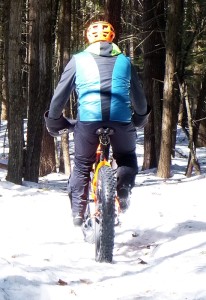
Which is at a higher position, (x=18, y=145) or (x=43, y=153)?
(x=18, y=145)

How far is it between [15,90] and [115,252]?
491 centimetres

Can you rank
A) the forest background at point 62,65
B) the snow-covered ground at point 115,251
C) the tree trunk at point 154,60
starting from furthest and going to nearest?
the tree trunk at point 154,60 < the forest background at point 62,65 < the snow-covered ground at point 115,251

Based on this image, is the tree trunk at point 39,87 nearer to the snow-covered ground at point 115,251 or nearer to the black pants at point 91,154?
the snow-covered ground at point 115,251

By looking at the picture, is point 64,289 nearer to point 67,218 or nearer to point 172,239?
point 172,239

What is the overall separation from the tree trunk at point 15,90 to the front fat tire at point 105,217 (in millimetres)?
5180

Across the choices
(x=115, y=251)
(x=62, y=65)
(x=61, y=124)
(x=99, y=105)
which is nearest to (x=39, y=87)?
(x=62, y=65)

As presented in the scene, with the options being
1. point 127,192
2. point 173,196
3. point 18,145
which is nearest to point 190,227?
point 127,192

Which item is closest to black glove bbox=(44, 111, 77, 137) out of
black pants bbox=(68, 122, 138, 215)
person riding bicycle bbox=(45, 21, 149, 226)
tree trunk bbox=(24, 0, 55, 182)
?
person riding bicycle bbox=(45, 21, 149, 226)

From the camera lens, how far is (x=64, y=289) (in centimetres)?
377

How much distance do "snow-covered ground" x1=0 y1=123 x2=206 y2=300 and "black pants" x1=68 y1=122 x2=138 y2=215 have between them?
1.89 ft

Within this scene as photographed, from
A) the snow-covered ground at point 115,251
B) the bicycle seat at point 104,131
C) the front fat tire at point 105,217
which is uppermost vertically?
the bicycle seat at point 104,131

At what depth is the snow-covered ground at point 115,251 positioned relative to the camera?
3766 millimetres

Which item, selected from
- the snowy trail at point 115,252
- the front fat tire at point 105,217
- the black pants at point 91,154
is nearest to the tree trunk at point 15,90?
the snowy trail at point 115,252

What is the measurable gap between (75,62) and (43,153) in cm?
1057
